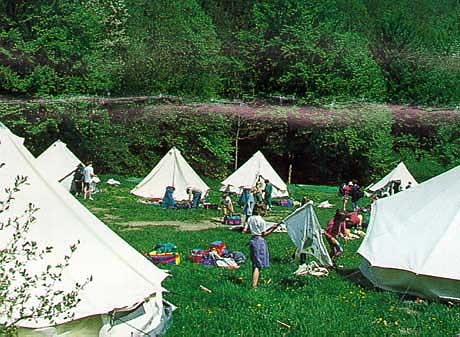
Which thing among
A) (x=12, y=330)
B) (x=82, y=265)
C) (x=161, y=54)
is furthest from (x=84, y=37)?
(x=12, y=330)

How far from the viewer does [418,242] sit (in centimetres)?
1289

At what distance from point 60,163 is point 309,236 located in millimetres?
17249

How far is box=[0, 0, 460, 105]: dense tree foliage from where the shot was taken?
45188 mm

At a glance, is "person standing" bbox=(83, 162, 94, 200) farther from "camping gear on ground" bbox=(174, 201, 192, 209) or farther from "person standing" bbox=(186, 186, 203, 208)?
"person standing" bbox=(186, 186, 203, 208)

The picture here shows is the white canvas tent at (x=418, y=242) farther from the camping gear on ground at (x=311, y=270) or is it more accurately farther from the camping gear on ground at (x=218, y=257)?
the camping gear on ground at (x=218, y=257)

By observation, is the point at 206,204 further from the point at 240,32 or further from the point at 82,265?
the point at 240,32

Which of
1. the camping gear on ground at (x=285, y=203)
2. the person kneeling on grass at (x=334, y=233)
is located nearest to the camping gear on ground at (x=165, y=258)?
the person kneeling on grass at (x=334, y=233)

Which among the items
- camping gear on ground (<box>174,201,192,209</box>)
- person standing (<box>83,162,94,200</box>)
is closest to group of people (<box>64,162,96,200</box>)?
person standing (<box>83,162,94,200</box>)

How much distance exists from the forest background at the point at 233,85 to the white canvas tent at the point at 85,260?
34.0m

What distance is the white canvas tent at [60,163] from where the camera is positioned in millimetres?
29234

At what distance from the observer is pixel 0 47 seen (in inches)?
1729

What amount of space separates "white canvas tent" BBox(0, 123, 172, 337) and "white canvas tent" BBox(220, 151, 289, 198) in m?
21.1

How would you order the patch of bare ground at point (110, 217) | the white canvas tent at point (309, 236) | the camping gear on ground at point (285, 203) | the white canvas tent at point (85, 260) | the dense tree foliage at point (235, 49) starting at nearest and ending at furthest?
the white canvas tent at point (85, 260), the white canvas tent at point (309, 236), the patch of bare ground at point (110, 217), the camping gear on ground at point (285, 203), the dense tree foliage at point (235, 49)

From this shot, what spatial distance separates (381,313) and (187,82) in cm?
3799
